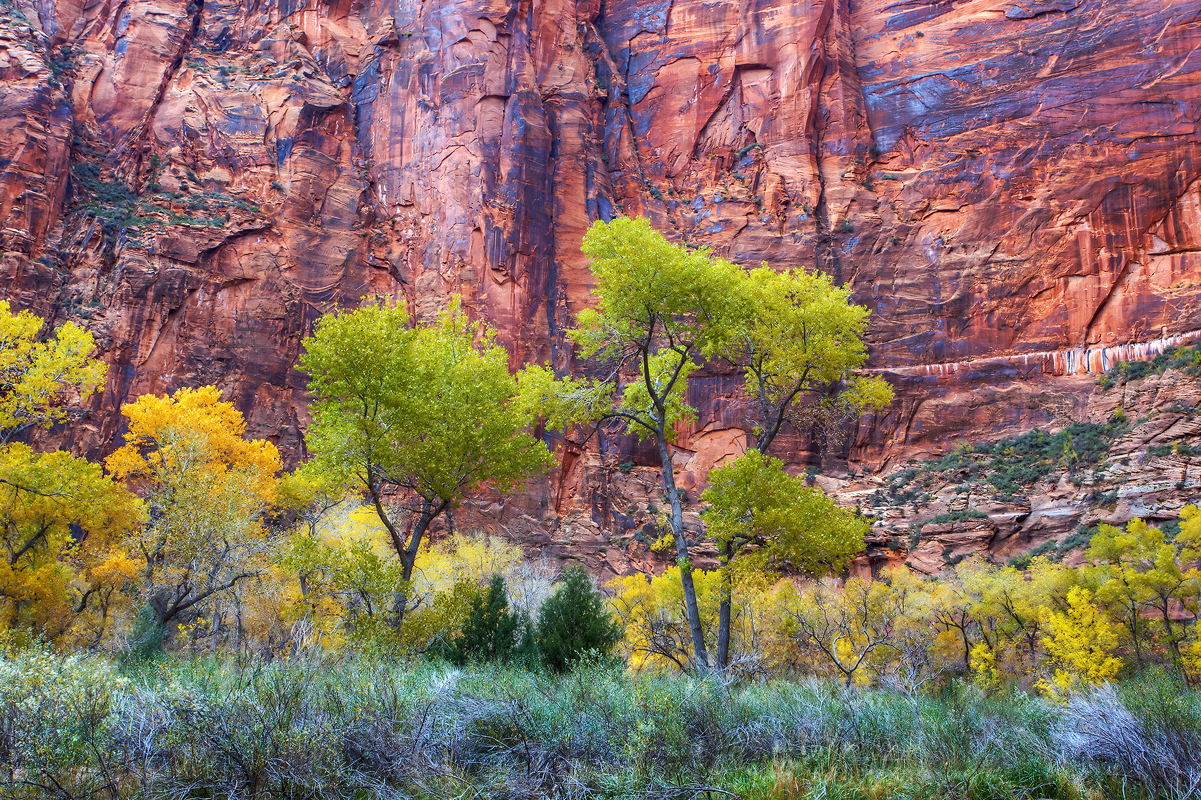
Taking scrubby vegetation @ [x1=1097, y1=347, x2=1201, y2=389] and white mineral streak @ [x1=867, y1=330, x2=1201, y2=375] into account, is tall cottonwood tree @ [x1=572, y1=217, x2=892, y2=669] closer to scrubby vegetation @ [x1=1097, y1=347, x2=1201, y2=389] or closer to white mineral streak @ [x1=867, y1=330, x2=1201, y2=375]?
scrubby vegetation @ [x1=1097, y1=347, x2=1201, y2=389]

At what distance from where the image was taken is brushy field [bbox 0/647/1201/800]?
598 cm

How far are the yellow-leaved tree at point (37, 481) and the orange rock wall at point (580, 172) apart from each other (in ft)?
78.7

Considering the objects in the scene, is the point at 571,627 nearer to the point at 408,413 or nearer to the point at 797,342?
the point at 408,413

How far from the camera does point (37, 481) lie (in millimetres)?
14742

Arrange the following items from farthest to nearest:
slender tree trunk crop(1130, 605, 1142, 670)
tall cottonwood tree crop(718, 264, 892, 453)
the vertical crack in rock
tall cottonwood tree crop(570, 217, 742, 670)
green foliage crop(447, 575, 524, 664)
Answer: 1. the vertical crack in rock
2. slender tree trunk crop(1130, 605, 1142, 670)
3. tall cottonwood tree crop(718, 264, 892, 453)
4. tall cottonwood tree crop(570, 217, 742, 670)
5. green foliage crop(447, 575, 524, 664)

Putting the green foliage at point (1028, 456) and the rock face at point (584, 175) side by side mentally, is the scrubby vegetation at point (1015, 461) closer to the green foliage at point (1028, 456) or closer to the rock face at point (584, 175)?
the green foliage at point (1028, 456)

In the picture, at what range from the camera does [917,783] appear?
23.3ft

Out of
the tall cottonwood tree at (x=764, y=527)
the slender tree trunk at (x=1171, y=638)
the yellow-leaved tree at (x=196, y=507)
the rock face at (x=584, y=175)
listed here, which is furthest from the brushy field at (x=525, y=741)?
the rock face at (x=584, y=175)

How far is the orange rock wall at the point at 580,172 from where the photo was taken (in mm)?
42469

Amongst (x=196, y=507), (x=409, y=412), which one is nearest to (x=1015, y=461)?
(x=409, y=412)

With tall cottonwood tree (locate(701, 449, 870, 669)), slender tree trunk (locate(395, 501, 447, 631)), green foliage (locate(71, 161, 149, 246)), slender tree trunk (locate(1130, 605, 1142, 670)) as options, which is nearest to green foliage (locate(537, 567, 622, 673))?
tall cottonwood tree (locate(701, 449, 870, 669))

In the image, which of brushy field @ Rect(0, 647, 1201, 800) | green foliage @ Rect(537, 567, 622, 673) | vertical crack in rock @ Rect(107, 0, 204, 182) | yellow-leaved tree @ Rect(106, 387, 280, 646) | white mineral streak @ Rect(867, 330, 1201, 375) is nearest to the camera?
brushy field @ Rect(0, 647, 1201, 800)

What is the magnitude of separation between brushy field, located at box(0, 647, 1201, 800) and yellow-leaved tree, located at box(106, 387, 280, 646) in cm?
1005

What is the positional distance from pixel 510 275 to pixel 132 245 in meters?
21.9
